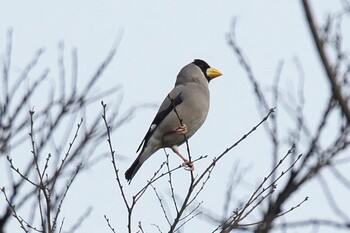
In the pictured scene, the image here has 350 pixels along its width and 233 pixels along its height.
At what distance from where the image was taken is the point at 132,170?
295 inches

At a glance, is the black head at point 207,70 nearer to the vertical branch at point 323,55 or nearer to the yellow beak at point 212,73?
the yellow beak at point 212,73

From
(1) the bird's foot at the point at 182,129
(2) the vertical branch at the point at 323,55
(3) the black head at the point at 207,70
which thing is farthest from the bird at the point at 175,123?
(2) the vertical branch at the point at 323,55

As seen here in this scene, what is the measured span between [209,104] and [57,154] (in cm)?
438

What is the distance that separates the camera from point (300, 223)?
2.26 m

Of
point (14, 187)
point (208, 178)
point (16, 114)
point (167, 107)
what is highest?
point (167, 107)

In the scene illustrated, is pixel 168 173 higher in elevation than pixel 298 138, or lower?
higher

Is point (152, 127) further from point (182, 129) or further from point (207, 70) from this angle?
point (207, 70)

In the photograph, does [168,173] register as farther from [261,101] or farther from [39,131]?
[261,101]

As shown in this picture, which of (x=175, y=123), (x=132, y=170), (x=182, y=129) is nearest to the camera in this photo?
(x=182, y=129)

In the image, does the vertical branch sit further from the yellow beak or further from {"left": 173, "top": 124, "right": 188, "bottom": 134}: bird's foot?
the yellow beak

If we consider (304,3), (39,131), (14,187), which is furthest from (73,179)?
(304,3)

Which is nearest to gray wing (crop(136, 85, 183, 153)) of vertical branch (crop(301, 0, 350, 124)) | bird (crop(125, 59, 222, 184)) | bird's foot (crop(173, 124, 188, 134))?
bird (crop(125, 59, 222, 184))

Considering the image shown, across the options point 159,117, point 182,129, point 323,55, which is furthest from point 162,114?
point 323,55

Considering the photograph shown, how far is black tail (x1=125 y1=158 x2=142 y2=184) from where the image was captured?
7.44 m
